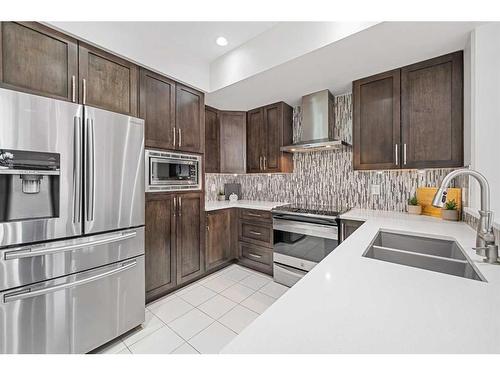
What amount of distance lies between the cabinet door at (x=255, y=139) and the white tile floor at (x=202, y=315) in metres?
1.56

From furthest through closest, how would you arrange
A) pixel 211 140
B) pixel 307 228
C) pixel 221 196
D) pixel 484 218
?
pixel 221 196, pixel 211 140, pixel 307 228, pixel 484 218

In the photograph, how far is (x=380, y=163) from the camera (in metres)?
2.13

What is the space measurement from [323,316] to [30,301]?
1.69 m

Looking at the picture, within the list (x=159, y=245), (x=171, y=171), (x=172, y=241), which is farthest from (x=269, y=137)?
(x=159, y=245)

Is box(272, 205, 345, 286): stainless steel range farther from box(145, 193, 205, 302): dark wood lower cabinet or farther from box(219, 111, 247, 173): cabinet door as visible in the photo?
box(219, 111, 247, 173): cabinet door

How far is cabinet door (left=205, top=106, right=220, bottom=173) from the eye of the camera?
3.08 m

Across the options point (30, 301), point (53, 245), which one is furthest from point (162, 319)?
point (53, 245)

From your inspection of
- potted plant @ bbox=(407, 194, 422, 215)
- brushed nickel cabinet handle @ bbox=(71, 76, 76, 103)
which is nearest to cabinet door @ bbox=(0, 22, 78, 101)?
brushed nickel cabinet handle @ bbox=(71, 76, 76, 103)

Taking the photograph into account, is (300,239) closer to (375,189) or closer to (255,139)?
(375,189)

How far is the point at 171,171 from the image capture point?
7.47 ft

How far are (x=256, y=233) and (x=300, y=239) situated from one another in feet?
2.13

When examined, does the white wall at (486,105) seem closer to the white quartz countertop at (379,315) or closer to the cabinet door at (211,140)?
the white quartz countertop at (379,315)

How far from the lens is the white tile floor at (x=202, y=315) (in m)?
1.60
